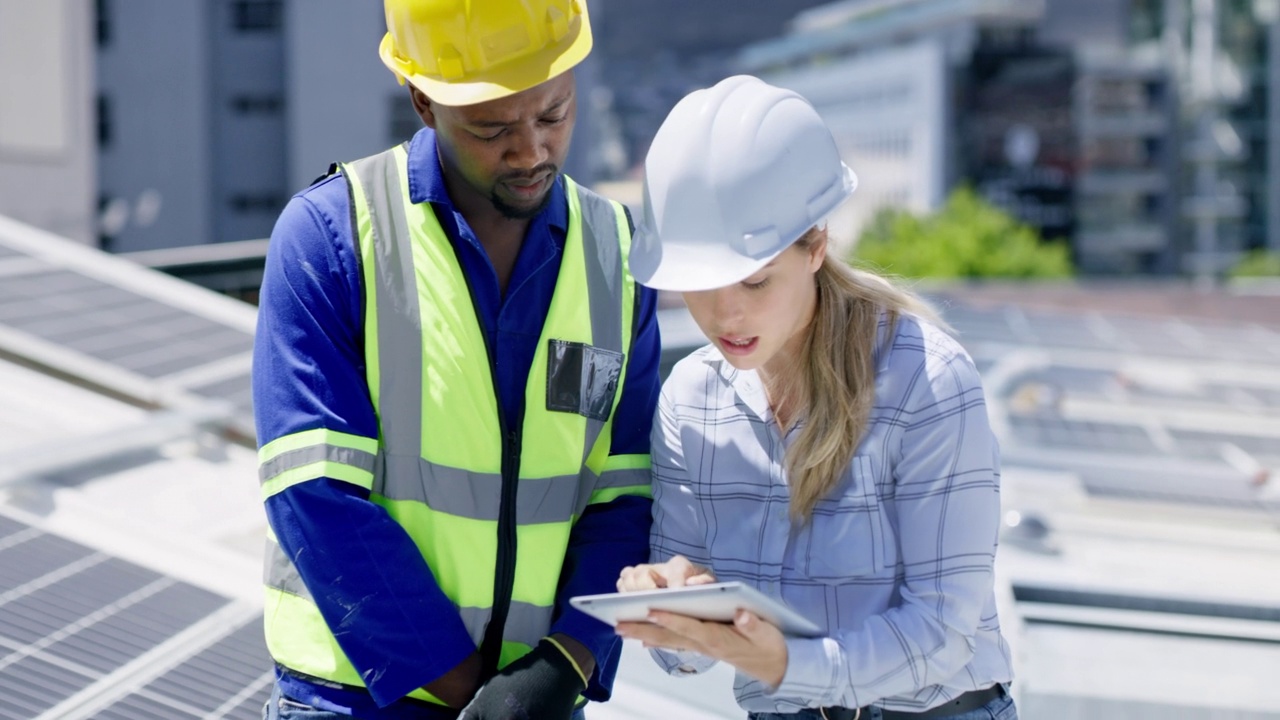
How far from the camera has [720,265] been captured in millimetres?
1700

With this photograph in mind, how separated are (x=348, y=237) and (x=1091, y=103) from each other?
2700 inches

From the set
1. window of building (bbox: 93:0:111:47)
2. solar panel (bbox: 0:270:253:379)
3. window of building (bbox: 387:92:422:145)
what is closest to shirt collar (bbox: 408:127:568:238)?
solar panel (bbox: 0:270:253:379)

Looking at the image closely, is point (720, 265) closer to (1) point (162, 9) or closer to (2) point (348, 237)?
(2) point (348, 237)

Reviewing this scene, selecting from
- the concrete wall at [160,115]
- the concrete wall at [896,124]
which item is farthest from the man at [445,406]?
the concrete wall at [896,124]

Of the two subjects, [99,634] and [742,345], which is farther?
[99,634]

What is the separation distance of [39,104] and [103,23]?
63.2 ft

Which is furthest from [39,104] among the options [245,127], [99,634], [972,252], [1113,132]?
[1113,132]

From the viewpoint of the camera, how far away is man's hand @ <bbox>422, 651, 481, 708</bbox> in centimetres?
178

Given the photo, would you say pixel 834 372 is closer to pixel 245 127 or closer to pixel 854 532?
pixel 854 532

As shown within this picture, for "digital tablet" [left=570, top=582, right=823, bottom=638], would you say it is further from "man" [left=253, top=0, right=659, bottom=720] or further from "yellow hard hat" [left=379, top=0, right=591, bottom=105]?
"yellow hard hat" [left=379, top=0, right=591, bottom=105]

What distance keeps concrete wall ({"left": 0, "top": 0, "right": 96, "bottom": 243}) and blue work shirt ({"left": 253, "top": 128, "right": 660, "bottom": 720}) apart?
17.8 metres

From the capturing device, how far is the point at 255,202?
35.9 metres

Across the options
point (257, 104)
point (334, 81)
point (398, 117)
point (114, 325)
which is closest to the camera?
point (114, 325)

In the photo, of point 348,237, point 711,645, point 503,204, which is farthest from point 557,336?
point 711,645
